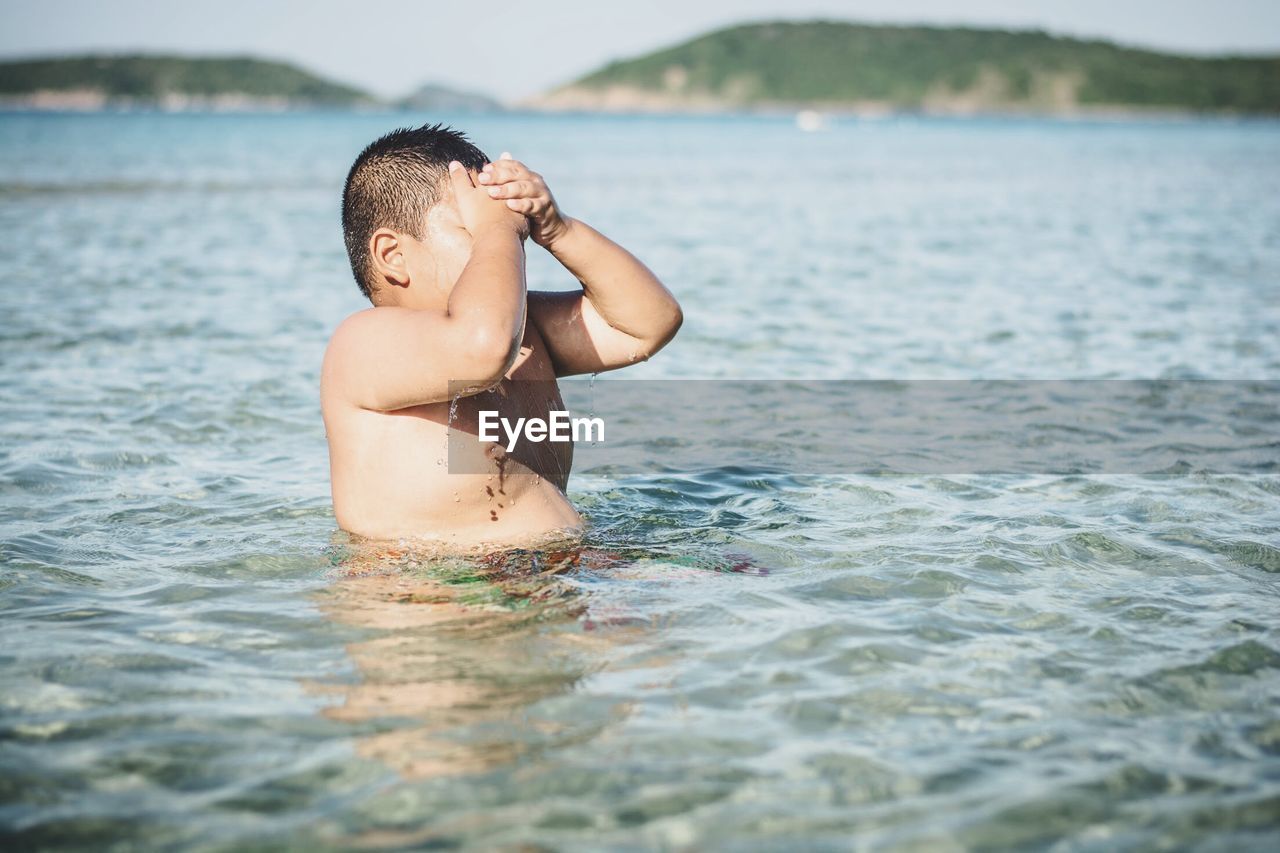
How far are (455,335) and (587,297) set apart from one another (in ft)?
3.43

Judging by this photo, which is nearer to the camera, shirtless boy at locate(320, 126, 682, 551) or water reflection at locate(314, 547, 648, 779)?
water reflection at locate(314, 547, 648, 779)

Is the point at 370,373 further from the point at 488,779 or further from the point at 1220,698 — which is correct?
the point at 1220,698

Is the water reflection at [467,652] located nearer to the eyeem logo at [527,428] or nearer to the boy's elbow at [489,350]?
the eyeem logo at [527,428]

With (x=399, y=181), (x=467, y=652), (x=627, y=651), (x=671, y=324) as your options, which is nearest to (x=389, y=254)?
(x=399, y=181)

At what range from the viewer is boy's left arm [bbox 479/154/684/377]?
388 cm

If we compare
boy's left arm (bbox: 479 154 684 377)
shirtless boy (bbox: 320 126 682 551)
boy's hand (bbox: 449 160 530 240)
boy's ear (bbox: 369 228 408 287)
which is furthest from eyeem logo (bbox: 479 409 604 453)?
boy's hand (bbox: 449 160 530 240)

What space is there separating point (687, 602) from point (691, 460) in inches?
96.3

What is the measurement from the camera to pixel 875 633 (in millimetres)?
3891

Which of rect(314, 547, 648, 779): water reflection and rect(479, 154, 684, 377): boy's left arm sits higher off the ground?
rect(479, 154, 684, 377): boy's left arm

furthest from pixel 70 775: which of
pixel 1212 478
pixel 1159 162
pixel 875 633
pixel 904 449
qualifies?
pixel 1159 162

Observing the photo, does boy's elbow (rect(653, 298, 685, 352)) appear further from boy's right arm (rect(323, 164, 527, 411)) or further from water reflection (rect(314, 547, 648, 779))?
water reflection (rect(314, 547, 648, 779))

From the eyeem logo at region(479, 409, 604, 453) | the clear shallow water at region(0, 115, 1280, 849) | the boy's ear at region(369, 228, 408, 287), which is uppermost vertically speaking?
the boy's ear at region(369, 228, 408, 287)

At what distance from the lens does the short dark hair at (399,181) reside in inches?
157

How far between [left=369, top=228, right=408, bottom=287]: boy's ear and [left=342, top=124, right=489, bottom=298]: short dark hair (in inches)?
1.2
